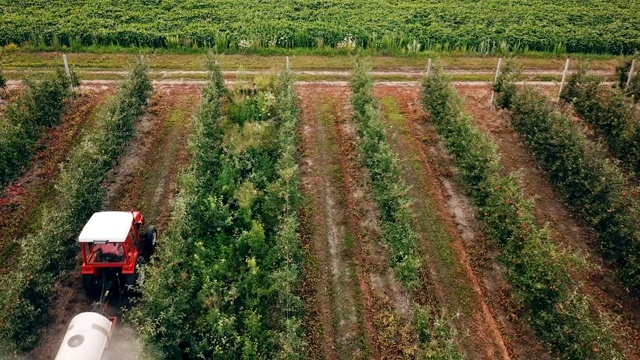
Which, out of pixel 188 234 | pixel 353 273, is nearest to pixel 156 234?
pixel 188 234

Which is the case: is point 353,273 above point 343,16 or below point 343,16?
below

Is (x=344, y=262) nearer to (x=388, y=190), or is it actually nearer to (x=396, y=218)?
(x=396, y=218)

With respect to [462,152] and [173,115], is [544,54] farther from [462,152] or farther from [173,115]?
[173,115]

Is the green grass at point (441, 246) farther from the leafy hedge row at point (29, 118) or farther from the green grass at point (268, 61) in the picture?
the leafy hedge row at point (29, 118)

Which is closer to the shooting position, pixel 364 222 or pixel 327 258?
pixel 327 258

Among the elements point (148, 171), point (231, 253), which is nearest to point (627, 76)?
point (231, 253)

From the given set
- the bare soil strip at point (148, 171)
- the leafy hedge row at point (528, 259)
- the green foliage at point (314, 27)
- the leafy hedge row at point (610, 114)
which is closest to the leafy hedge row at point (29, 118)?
the bare soil strip at point (148, 171)
